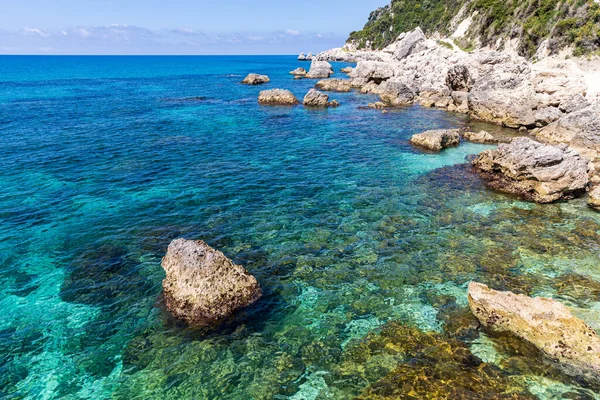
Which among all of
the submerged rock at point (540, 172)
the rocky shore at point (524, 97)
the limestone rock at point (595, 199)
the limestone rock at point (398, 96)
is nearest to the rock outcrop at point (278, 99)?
the rocky shore at point (524, 97)

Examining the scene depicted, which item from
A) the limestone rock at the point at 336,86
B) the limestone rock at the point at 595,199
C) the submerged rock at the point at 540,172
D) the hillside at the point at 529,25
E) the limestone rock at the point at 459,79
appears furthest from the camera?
the limestone rock at the point at 336,86

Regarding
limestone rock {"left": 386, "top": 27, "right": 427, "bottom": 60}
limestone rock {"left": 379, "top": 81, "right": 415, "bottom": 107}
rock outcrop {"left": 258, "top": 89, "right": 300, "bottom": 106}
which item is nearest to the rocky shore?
limestone rock {"left": 379, "top": 81, "right": 415, "bottom": 107}

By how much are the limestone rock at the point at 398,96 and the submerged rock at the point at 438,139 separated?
25573 millimetres

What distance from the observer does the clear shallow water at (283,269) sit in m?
12.0

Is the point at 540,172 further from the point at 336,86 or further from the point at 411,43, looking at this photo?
the point at 411,43

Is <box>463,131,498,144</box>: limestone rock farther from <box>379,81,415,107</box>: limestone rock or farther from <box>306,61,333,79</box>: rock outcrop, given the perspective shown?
<box>306,61,333,79</box>: rock outcrop

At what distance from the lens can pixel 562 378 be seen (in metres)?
11.6

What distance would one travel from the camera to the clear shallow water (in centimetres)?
1199

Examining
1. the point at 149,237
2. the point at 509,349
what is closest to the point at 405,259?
the point at 509,349

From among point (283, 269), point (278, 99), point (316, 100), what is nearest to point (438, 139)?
point (283, 269)

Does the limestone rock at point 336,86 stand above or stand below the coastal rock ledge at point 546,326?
above

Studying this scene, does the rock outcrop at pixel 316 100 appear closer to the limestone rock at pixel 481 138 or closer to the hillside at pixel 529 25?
the limestone rock at pixel 481 138

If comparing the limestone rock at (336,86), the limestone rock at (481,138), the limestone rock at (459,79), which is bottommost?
the limestone rock at (481,138)

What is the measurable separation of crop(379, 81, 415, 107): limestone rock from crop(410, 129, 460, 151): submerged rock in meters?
25.6
